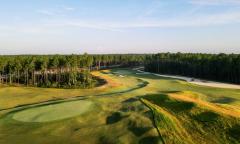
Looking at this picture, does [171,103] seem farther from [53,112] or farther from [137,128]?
[53,112]

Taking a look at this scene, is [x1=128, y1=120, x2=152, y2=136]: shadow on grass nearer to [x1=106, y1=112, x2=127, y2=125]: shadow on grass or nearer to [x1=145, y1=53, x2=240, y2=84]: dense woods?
[x1=106, y1=112, x2=127, y2=125]: shadow on grass

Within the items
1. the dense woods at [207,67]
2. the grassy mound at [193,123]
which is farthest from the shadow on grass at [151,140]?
the dense woods at [207,67]

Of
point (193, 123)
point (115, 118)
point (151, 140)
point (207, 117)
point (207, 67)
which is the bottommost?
point (151, 140)

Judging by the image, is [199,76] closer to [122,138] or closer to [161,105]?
[161,105]

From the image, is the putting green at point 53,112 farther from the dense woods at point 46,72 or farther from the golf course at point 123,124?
the dense woods at point 46,72

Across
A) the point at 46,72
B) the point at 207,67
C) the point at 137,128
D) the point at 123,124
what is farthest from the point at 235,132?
the point at 207,67

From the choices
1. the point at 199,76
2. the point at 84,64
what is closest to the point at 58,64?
the point at 84,64
